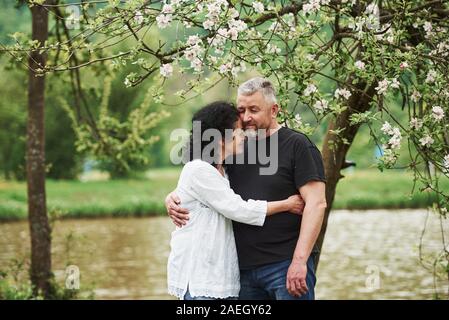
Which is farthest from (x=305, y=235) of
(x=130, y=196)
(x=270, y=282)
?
(x=130, y=196)

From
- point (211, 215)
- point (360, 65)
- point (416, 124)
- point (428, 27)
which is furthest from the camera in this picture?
point (428, 27)

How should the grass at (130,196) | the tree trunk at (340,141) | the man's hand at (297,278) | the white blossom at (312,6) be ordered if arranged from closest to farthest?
the man's hand at (297,278) → the white blossom at (312,6) → the tree trunk at (340,141) → the grass at (130,196)

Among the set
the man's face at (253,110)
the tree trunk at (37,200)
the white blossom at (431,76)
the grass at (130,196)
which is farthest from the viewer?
the grass at (130,196)

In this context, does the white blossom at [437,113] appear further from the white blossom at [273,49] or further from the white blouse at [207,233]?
the white blouse at [207,233]

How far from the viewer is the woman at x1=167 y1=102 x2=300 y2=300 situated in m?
4.42

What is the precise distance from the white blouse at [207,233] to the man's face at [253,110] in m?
0.34

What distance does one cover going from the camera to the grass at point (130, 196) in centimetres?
2873

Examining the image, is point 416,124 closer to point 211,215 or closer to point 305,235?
point 305,235

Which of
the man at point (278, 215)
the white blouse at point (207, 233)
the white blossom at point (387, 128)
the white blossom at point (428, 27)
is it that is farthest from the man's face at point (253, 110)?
the white blossom at point (428, 27)

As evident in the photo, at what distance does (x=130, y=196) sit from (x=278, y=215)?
28167 mm

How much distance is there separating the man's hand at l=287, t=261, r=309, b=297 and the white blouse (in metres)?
0.29

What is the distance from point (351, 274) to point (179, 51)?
32.9 ft

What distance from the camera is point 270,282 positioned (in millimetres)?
4508
